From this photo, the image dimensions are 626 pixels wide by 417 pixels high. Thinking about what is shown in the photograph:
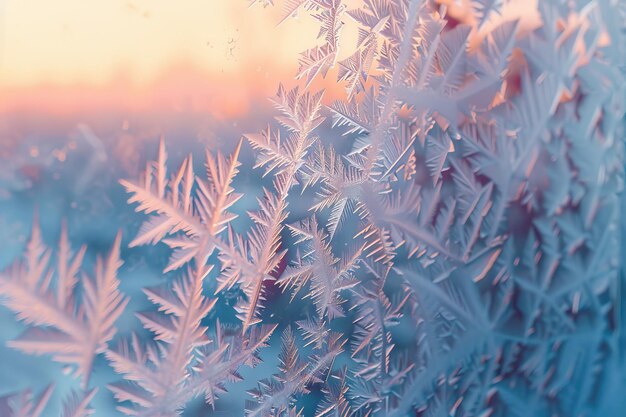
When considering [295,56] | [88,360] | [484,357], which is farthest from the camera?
[484,357]

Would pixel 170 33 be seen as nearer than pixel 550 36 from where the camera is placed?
Yes

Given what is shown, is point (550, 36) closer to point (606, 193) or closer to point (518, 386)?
point (606, 193)

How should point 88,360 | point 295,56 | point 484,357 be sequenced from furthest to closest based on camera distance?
point 484,357
point 295,56
point 88,360

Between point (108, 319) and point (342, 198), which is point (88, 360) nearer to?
point (108, 319)

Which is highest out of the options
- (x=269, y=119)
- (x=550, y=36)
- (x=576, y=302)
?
(x=550, y=36)

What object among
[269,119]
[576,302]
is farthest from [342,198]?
[576,302]

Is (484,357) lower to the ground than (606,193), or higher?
lower

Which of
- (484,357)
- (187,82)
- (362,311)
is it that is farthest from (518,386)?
(187,82)
